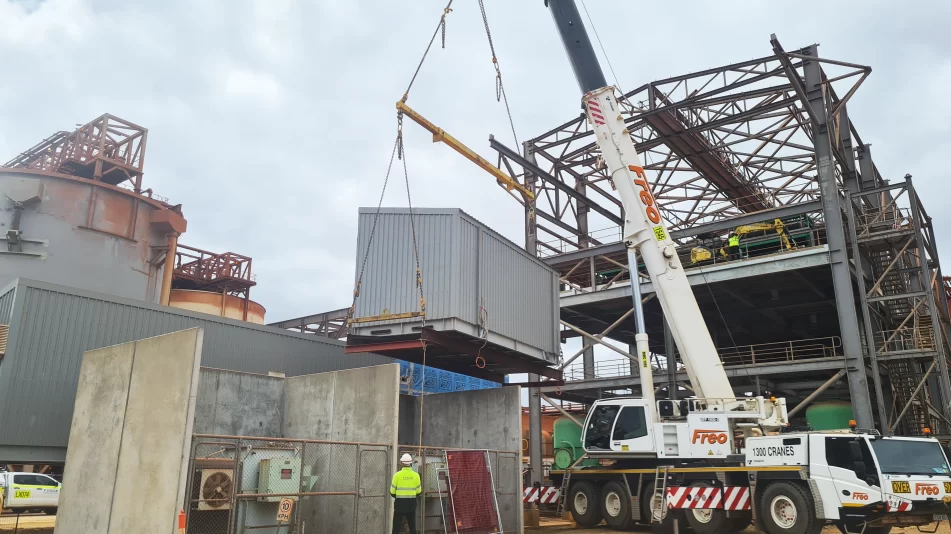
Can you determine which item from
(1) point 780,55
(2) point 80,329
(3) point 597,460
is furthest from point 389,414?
(1) point 780,55

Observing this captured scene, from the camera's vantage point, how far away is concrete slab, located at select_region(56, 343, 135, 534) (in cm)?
1342

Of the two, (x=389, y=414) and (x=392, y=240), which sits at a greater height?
(x=392, y=240)

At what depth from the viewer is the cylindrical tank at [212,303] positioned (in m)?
42.7

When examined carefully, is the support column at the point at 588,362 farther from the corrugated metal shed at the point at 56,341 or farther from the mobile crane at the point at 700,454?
the corrugated metal shed at the point at 56,341

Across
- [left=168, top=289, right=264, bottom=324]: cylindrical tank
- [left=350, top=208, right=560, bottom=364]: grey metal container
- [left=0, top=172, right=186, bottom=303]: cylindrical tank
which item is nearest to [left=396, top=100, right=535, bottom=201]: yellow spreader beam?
[left=350, top=208, right=560, bottom=364]: grey metal container

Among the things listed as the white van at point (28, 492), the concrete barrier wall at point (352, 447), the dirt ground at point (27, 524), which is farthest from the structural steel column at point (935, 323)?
the white van at point (28, 492)

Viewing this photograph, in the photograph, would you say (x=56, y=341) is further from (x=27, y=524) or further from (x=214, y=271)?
(x=214, y=271)

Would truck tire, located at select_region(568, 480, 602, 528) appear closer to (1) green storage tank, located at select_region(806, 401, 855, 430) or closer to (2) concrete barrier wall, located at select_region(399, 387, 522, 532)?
(2) concrete barrier wall, located at select_region(399, 387, 522, 532)

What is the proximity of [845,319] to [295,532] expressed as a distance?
2009 cm

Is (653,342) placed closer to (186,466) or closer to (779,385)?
(779,385)

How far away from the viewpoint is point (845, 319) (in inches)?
984

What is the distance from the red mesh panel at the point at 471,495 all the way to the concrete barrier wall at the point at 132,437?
229 inches

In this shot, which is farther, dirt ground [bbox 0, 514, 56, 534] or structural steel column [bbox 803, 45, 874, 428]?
structural steel column [bbox 803, 45, 874, 428]

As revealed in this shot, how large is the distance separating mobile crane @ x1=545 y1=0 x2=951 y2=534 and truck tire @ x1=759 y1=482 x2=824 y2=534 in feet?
0.07
